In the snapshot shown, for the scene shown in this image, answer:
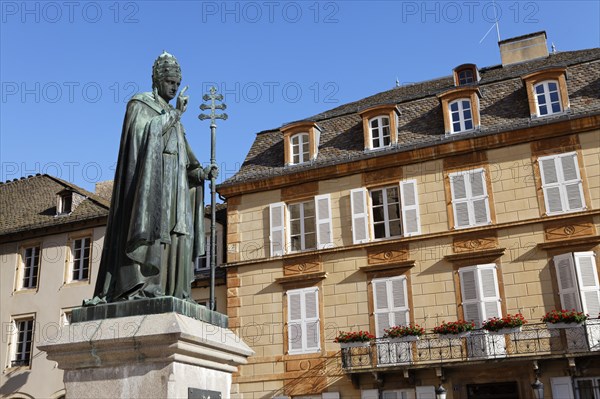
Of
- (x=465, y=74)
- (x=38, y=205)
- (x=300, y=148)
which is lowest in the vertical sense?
(x=38, y=205)

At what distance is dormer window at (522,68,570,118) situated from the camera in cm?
1942

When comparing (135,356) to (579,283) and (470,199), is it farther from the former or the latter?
(470,199)

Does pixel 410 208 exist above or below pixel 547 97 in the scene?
below

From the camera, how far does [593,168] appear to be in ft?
60.4

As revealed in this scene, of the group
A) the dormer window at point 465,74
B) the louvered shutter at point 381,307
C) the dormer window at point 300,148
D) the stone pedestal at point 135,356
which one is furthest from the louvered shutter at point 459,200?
the stone pedestal at point 135,356

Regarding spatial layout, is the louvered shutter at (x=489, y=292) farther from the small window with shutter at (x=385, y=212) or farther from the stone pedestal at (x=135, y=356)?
the stone pedestal at (x=135, y=356)

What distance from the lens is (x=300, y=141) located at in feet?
74.5

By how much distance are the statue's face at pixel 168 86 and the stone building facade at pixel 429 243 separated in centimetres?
1404

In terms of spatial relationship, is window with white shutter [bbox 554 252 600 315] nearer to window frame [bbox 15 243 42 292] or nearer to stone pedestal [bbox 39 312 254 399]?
stone pedestal [bbox 39 312 254 399]

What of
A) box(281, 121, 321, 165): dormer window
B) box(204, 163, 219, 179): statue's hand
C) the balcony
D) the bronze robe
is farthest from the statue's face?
box(281, 121, 321, 165): dormer window

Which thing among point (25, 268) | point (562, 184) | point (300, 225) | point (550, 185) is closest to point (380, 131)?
point (300, 225)

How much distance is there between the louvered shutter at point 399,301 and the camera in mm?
19109

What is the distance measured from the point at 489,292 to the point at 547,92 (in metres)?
6.41

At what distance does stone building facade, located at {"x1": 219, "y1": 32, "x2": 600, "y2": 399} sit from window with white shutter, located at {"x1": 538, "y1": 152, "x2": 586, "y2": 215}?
33mm
